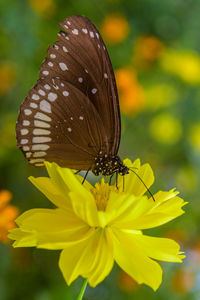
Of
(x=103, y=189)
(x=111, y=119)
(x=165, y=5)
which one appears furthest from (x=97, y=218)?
(x=165, y=5)

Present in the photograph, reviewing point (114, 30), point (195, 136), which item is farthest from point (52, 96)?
point (195, 136)

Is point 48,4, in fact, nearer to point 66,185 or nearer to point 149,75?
point 149,75

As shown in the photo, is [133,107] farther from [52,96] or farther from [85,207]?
[85,207]

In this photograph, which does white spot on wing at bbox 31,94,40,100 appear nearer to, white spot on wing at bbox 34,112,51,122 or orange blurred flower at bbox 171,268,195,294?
white spot on wing at bbox 34,112,51,122

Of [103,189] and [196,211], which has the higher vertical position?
[103,189]

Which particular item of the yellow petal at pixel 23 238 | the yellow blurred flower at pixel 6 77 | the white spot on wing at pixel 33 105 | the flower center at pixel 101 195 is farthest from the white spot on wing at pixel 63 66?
the yellow blurred flower at pixel 6 77

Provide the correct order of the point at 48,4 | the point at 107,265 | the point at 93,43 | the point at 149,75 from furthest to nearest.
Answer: the point at 149,75 < the point at 48,4 < the point at 93,43 < the point at 107,265
